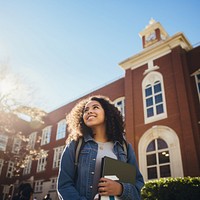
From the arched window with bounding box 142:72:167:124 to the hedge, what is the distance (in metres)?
5.04

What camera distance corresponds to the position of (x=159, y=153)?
12.8 m

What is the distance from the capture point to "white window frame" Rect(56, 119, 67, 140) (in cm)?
2247

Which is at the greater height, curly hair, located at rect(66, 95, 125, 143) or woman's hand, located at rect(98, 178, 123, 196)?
curly hair, located at rect(66, 95, 125, 143)

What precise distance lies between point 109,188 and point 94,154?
0.41 m

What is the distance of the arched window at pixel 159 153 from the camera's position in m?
11.7

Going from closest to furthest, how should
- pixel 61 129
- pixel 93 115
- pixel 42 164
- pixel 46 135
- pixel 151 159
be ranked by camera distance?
pixel 93 115
pixel 151 159
pixel 61 129
pixel 42 164
pixel 46 135

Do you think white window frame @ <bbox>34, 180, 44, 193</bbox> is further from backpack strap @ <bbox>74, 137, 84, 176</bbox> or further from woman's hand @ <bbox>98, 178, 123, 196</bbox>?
woman's hand @ <bbox>98, 178, 123, 196</bbox>

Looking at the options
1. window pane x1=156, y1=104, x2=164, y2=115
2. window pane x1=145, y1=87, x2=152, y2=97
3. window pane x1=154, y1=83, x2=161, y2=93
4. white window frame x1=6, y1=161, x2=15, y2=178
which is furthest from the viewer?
white window frame x1=6, y1=161, x2=15, y2=178

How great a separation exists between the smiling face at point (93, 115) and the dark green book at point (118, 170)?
2.03 ft

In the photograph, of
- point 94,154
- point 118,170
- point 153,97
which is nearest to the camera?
point 118,170

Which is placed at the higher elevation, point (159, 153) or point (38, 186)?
point (159, 153)

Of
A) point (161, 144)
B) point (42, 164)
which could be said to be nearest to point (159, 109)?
point (161, 144)

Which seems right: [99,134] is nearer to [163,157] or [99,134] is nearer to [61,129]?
[163,157]

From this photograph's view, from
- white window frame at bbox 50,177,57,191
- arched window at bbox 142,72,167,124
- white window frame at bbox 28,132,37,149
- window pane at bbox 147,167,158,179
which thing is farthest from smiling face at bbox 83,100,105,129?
white window frame at bbox 28,132,37,149
